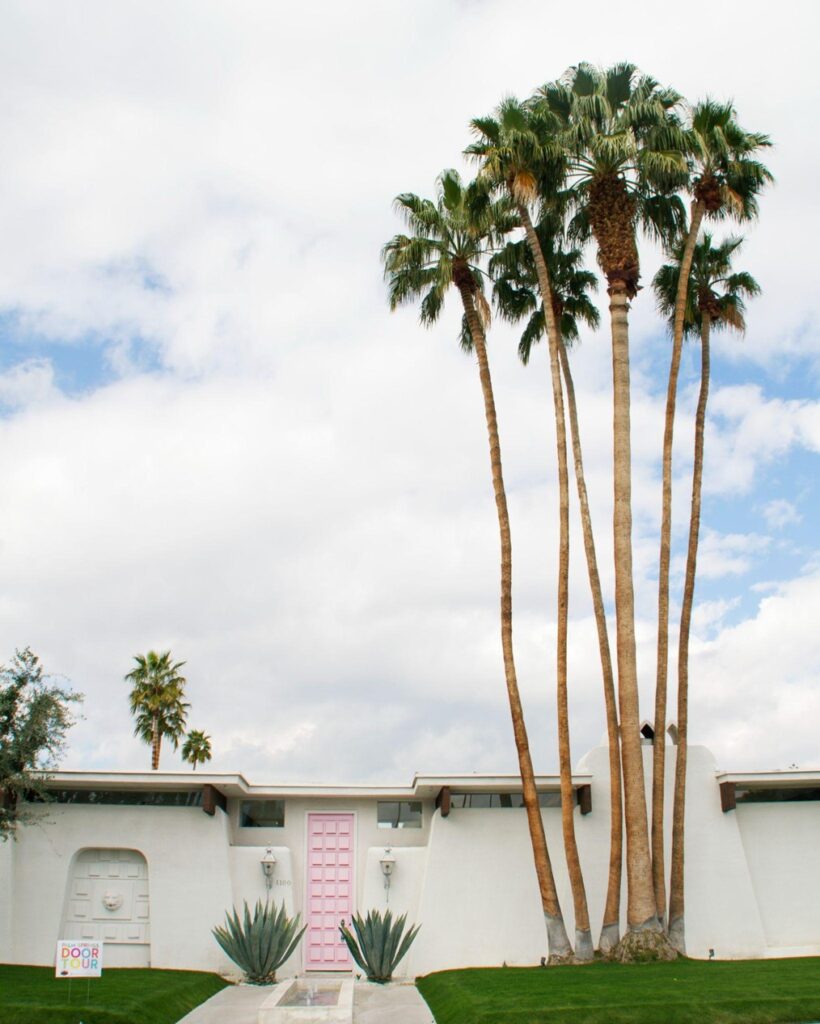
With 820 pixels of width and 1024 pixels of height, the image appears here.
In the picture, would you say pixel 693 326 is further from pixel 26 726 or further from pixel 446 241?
pixel 26 726

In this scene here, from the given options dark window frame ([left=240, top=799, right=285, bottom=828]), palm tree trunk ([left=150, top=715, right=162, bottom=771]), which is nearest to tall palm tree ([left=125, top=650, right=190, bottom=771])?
palm tree trunk ([left=150, top=715, right=162, bottom=771])

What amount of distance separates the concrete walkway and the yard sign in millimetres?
1845

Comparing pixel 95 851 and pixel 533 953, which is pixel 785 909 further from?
pixel 95 851

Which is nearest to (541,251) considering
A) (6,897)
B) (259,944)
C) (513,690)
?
(513,690)

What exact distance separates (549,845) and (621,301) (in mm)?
10418

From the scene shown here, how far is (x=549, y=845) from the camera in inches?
753

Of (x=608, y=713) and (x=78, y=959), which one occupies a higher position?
(x=608, y=713)

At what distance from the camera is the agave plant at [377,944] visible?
1614 cm

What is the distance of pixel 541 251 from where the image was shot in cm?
1911

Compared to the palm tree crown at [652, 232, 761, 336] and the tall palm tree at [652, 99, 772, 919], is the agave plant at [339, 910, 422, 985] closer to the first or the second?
the tall palm tree at [652, 99, 772, 919]

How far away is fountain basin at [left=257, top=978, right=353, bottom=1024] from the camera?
1148cm

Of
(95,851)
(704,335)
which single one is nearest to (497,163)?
(704,335)

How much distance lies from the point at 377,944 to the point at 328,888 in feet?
11.6

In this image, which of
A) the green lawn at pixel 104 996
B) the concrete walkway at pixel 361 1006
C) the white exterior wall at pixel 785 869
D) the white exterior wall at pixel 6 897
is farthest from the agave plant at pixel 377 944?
the white exterior wall at pixel 785 869
